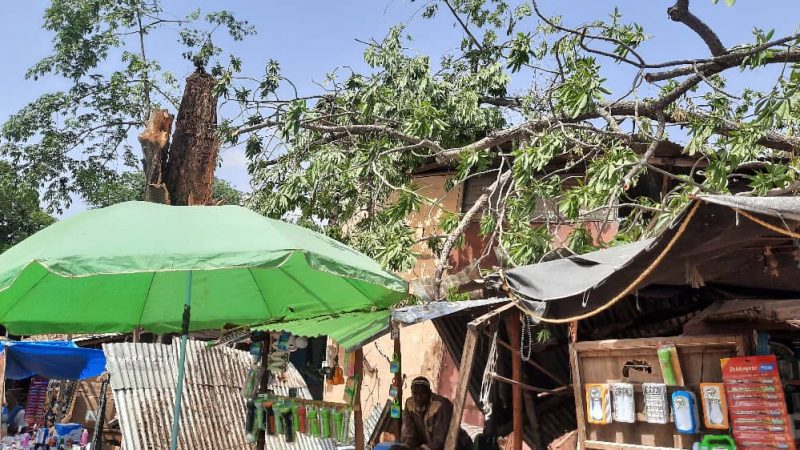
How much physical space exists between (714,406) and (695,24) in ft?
11.2

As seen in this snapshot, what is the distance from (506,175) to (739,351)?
13.4 feet

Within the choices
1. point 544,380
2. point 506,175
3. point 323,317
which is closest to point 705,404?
point 544,380

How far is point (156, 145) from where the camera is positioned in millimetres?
7773

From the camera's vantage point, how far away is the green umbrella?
3459 mm

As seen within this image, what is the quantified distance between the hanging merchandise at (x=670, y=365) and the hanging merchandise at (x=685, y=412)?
85mm

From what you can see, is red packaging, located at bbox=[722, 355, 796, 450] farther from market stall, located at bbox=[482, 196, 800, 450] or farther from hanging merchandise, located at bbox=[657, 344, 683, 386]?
hanging merchandise, located at bbox=[657, 344, 683, 386]

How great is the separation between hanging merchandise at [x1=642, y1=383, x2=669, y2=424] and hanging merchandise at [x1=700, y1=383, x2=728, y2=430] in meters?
0.23

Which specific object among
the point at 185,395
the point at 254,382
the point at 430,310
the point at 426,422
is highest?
the point at 430,310

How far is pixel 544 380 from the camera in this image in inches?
250

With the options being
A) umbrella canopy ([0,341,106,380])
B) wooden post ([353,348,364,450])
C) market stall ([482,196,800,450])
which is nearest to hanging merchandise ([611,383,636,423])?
market stall ([482,196,800,450])

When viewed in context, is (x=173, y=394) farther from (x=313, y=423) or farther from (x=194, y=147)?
(x=313, y=423)

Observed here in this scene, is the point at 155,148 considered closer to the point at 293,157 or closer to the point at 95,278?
the point at 293,157

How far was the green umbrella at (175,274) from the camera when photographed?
3459mm

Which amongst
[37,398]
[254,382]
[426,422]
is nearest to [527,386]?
[426,422]
